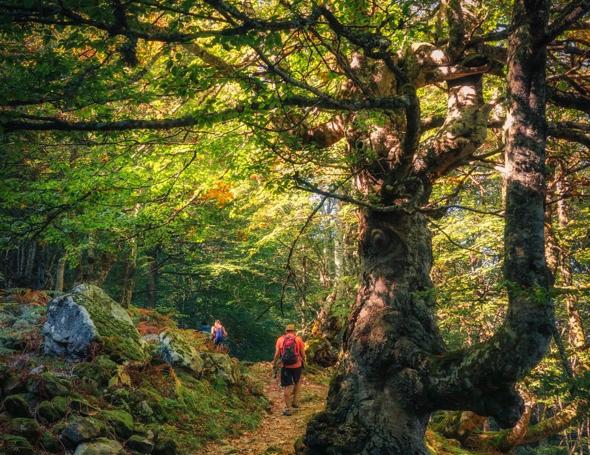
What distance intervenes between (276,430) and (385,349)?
3871 mm

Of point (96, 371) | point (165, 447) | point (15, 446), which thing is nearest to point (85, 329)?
point (96, 371)

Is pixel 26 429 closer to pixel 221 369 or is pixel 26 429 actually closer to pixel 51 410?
pixel 51 410

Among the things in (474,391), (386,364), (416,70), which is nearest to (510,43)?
(416,70)

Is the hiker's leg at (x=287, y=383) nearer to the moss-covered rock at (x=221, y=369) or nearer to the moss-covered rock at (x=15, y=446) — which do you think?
the moss-covered rock at (x=221, y=369)

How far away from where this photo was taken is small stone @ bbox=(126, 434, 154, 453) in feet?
17.7

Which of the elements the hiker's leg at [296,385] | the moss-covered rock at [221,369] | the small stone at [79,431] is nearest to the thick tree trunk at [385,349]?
the small stone at [79,431]

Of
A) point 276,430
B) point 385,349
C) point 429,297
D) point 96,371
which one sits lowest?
point 276,430

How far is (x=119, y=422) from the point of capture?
5.64 meters

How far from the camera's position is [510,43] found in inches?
175

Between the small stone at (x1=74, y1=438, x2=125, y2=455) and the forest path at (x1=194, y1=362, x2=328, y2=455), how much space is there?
1.92 m

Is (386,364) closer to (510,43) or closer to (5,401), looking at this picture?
(510,43)

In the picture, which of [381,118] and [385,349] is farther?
[385,349]

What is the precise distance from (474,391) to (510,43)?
153 inches

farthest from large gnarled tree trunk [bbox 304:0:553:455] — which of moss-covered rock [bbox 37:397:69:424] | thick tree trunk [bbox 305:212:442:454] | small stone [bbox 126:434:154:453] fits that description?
moss-covered rock [bbox 37:397:69:424]
